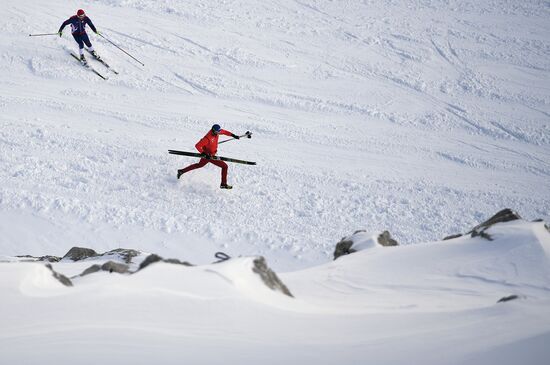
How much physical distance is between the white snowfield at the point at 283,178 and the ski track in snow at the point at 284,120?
0.19 ft

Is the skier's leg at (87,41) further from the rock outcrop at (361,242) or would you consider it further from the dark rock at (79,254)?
the rock outcrop at (361,242)

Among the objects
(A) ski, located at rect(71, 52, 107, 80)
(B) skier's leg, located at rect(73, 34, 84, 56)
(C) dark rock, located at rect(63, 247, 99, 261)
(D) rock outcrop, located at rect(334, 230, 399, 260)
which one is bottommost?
(C) dark rock, located at rect(63, 247, 99, 261)

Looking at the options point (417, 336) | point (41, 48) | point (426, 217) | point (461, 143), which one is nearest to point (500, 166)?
point (461, 143)

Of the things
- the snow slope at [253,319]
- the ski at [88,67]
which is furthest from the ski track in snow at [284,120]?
the snow slope at [253,319]

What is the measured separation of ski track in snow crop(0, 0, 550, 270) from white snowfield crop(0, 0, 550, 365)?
57 millimetres

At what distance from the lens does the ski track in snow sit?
30.9 ft

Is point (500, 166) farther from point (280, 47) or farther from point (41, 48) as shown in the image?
point (41, 48)

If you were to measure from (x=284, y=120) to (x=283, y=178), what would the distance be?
224 cm

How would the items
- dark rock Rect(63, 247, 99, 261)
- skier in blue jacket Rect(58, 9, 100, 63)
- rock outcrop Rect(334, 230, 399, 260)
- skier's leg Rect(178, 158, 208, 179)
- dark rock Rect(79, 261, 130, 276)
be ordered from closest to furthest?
dark rock Rect(79, 261, 130, 276)
rock outcrop Rect(334, 230, 399, 260)
dark rock Rect(63, 247, 99, 261)
skier's leg Rect(178, 158, 208, 179)
skier in blue jacket Rect(58, 9, 100, 63)

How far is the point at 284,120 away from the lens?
12.1 metres

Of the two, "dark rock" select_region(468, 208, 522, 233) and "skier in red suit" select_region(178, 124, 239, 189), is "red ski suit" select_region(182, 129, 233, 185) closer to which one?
"skier in red suit" select_region(178, 124, 239, 189)

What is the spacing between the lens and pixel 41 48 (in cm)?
1298

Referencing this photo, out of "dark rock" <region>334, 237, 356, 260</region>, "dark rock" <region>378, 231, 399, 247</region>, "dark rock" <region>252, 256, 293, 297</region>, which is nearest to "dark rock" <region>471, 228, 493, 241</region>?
"dark rock" <region>378, 231, 399, 247</region>

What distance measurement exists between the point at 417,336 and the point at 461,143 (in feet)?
29.4
